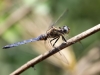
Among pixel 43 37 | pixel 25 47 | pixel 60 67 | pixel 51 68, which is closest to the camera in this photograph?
pixel 43 37

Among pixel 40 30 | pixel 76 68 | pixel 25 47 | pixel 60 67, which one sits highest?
pixel 25 47

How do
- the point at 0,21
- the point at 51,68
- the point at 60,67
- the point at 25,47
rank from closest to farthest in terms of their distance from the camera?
the point at 0,21 → the point at 60,67 → the point at 51,68 → the point at 25,47

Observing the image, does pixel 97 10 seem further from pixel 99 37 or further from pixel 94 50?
pixel 94 50

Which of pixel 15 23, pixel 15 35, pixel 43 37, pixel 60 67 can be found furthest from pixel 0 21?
pixel 60 67

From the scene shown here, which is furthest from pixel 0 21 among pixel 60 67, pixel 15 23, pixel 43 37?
pixel 60 67

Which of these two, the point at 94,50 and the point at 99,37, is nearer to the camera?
the point at 94,50

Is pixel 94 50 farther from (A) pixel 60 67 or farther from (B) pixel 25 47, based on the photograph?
(B) pixel 25 47

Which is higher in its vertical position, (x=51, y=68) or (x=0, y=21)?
(x=0, y=21)
